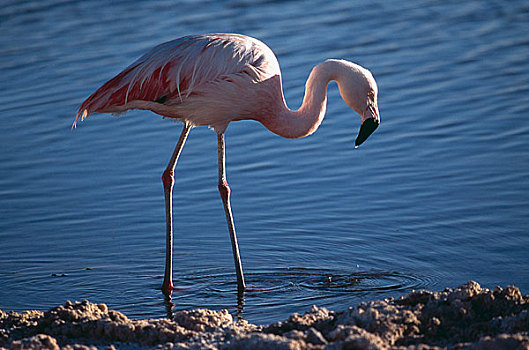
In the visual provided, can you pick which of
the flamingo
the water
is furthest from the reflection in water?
the flamingo

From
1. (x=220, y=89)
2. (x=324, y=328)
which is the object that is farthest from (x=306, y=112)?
(x=324, y=328)

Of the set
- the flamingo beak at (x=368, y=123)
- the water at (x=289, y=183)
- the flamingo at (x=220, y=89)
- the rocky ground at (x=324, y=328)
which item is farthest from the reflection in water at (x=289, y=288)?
the rocky ground at (x=324, y=328)

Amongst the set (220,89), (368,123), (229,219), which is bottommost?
(229,219)

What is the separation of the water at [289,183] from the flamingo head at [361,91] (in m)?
0.96

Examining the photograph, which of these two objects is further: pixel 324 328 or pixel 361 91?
pixel 361 91

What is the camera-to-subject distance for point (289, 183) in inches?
297

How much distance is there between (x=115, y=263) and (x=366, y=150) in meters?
2.90

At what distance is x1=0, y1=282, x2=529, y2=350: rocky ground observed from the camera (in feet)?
12.4

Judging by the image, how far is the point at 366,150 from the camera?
818cm

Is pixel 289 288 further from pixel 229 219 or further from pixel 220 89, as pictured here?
pixel 220 89

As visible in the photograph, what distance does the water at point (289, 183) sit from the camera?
19.4ft

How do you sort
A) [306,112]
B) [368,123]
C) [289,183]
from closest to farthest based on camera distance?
1. [368,123]
2. [306,112]
3. [289,183]

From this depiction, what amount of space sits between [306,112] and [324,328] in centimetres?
229

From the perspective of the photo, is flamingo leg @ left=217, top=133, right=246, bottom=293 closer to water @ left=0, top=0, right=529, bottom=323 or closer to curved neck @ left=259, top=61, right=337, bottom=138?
water @ left=0, top=0, right=529, bottom=323
